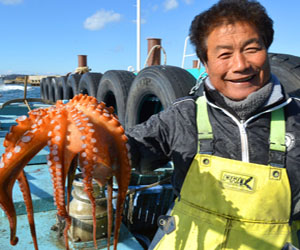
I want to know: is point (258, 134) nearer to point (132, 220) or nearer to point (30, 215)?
point (30, 215)

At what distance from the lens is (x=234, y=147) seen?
1.31 m

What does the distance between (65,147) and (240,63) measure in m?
0.92

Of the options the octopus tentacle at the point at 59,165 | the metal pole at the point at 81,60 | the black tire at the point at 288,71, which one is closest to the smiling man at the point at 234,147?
the octopus tentacle at the point at 59,165

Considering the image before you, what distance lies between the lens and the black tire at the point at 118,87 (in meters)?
4.78

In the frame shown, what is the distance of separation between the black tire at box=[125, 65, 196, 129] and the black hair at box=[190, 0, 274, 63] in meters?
1.80

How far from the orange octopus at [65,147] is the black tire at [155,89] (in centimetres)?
241

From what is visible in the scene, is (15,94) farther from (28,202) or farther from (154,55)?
(28,202)

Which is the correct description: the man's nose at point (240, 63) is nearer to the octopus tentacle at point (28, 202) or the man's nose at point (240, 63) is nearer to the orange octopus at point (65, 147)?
the orange octopus at point (65, 147)

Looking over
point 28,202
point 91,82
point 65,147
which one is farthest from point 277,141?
point 91,82

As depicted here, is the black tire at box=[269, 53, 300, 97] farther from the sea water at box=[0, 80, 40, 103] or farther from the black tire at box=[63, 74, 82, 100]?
the sea water at box=[0, 80, 40, 103]

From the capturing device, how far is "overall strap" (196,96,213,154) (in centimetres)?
134

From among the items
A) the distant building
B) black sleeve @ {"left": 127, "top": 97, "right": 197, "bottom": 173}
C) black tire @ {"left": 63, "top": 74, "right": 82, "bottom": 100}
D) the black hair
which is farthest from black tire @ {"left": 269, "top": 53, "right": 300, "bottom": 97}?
the distant building

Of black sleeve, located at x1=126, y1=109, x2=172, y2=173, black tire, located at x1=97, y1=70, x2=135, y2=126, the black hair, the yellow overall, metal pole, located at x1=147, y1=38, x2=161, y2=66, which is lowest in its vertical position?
the yellow overall

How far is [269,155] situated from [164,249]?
2.41 ft
